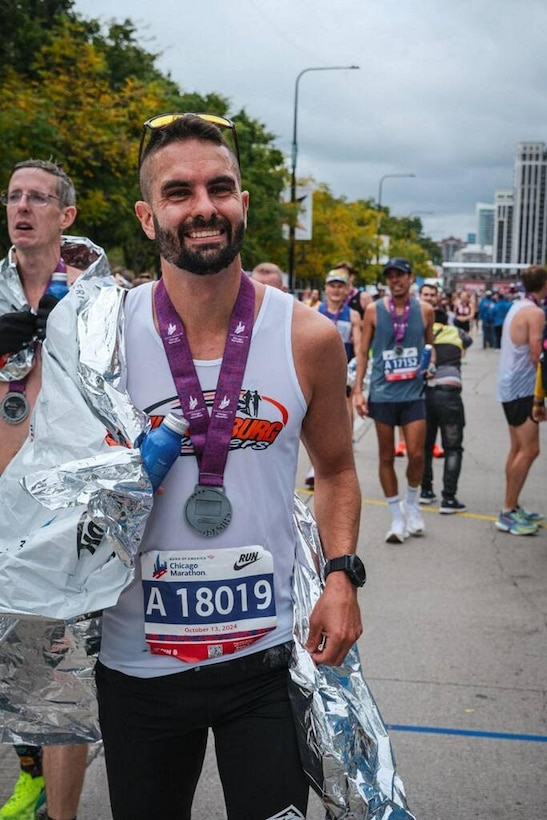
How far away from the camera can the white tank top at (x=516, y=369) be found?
7809mm

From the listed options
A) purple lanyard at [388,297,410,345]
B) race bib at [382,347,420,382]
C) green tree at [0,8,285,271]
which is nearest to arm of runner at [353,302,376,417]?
purple lanyard at [388,297,410,345]

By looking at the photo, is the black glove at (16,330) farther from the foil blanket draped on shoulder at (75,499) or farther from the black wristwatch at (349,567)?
the black wristwatch at (349,567)

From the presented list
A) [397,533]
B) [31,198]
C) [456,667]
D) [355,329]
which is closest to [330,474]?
[31,198]

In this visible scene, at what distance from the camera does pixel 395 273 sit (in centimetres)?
750

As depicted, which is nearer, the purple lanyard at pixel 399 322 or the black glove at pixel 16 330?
the black glove at pixel 16 330

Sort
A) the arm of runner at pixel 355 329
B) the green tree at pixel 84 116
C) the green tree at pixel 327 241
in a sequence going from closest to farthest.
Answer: the arm of runner at pixel 355 329 → the green tree at pixel 84 116 → the green tree at pixel 327 241

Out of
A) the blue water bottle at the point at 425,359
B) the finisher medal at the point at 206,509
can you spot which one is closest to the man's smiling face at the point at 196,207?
the finisher medal at the point at 206,509

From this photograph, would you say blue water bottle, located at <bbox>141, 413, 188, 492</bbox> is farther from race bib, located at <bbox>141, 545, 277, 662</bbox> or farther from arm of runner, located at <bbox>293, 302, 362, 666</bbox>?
arm of runner, located at <bbox>293, 302, 362, 666</bbox>

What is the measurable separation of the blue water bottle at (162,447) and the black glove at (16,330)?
87 centimetres

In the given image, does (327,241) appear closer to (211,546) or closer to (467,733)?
(467,733)

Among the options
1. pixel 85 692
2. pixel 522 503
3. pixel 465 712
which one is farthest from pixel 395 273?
pixel 85 692

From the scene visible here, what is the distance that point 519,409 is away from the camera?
7.87m

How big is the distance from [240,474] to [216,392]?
0.20 meters

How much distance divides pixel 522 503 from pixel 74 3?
1029 inches
